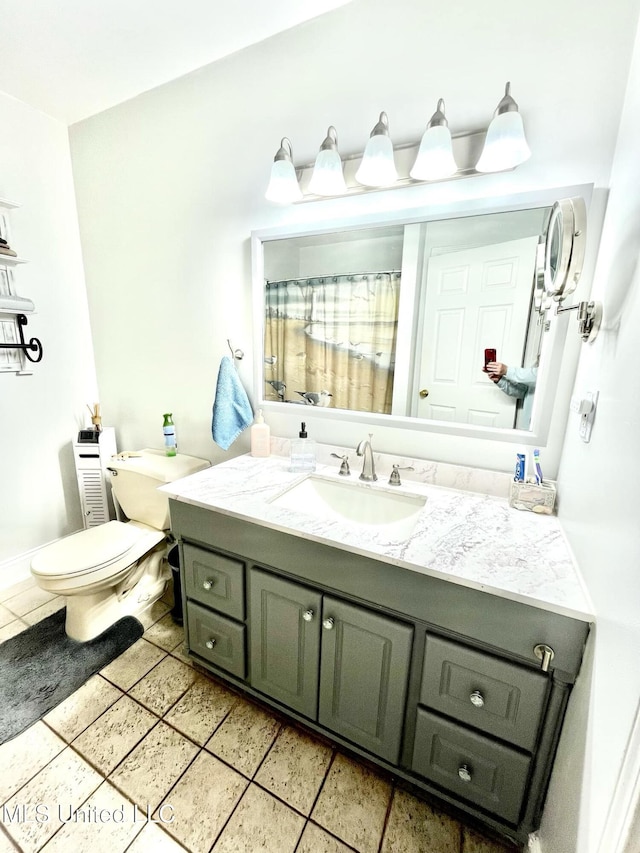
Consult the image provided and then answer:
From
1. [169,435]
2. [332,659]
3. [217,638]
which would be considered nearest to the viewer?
[332,659]

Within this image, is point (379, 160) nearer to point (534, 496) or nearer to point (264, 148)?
point (264, 148)

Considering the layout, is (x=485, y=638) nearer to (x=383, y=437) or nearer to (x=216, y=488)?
(x=383, y=437)

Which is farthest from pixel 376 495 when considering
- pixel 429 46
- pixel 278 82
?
pixel 278 82

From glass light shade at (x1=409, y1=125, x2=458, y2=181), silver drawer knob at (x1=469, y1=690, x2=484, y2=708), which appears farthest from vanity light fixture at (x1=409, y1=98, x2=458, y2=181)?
silver drawer knob at (x1=469, y1=690, x2=484, y2=708)

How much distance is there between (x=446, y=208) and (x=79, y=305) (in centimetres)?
201

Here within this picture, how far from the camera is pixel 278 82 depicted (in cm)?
134

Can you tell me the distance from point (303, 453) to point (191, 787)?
111 centimetres

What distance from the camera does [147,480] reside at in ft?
5.59

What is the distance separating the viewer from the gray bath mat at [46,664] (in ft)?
4.18

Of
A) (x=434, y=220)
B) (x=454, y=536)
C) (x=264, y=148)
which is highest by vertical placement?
(x=264, y=148)

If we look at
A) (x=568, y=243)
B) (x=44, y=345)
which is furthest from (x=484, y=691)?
(x=44, y=345)

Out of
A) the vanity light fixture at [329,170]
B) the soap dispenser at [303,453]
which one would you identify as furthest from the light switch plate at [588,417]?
the vanity light fixture at [329,170]

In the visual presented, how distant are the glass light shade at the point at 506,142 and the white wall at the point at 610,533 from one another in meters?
0.23

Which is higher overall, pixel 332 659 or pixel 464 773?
pixel 332 659
